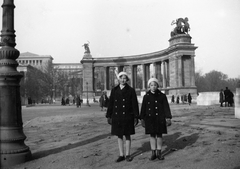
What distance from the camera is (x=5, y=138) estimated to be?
5672 mm

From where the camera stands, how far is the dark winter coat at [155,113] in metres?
5.85

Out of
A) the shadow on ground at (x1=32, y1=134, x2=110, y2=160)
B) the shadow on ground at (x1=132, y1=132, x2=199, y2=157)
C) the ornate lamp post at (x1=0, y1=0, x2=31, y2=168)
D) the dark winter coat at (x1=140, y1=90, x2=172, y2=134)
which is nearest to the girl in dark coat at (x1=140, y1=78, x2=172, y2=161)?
the dark winter coat at (x1=140, y1=90, x2=172, y2=134)

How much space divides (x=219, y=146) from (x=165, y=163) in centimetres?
201

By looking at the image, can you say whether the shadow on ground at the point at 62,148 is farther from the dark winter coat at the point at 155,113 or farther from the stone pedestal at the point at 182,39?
the stone pedestal at the point at 182,39

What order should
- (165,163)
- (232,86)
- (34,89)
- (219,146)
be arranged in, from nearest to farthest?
(165,163) → (219,146) → (34,89) → (232,86)

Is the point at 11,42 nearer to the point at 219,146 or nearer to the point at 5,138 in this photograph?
the point at 5,138

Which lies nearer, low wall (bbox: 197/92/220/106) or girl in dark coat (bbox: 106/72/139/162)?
girl in dark coat (bbox: 106/72/139/162)

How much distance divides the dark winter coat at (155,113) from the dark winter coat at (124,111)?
0.26 metres

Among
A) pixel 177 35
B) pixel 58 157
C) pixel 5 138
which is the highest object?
pixel 177 35

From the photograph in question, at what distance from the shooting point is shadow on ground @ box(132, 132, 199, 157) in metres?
6.52

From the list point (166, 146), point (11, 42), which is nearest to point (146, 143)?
point (166, 146)

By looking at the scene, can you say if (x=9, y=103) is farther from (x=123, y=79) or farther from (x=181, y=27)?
(x=181, y=27)

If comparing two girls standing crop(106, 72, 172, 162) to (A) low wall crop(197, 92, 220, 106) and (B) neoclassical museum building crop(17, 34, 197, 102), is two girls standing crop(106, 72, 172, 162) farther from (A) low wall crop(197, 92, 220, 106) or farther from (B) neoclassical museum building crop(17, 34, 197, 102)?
(B) neoclassical museum building crop(17, 34, 197, 102)

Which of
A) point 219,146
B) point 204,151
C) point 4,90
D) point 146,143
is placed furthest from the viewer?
point 146,143
